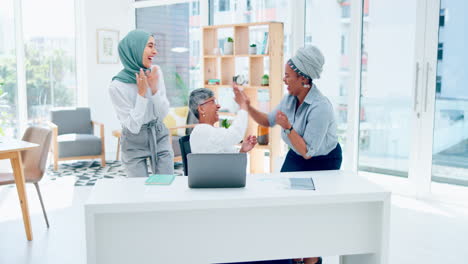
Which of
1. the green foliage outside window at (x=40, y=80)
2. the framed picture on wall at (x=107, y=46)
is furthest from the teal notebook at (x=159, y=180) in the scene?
the framed picture on wall at (x=107, y=46)

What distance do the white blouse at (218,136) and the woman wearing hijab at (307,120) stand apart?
0.18 meters

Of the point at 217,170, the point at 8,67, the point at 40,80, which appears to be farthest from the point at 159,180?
the point at 40,80

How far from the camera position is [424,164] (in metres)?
4.99

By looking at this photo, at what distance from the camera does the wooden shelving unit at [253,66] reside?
18.6ft

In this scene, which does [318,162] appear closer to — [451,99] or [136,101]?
[136,101]

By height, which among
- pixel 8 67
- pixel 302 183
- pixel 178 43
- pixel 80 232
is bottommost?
pixel 80 232

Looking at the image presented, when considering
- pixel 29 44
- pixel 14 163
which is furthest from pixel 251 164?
pixel 29 44

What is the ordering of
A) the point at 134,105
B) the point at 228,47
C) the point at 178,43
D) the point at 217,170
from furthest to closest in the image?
1. the point at 178,43
2. the point at 228,47
3. the point at 134,105
4. the point at 217,170

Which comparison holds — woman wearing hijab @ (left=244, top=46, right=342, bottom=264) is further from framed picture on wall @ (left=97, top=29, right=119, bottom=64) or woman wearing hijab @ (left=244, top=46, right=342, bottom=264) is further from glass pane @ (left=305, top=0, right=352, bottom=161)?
framed picture on wall @ (left=97, top=29, right=119, bottom=64)

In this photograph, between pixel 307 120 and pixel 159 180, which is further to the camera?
pixel 307 120

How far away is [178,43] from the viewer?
7.42 meters

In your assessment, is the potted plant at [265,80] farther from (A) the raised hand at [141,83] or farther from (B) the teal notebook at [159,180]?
(B) the teal notebook at [159,180]

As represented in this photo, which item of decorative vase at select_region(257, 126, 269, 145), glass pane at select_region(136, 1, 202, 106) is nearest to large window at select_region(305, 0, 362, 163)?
decorative vase at select_region(257, 126, 269, 145)

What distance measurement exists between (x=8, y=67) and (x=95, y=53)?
4.32 feet
